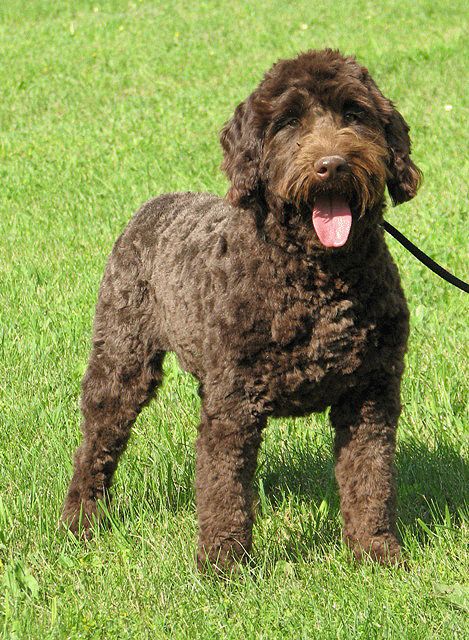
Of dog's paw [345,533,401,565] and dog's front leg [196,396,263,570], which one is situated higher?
dog's front leg [196,396,263,570]

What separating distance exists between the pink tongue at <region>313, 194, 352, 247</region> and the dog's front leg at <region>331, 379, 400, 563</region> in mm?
802

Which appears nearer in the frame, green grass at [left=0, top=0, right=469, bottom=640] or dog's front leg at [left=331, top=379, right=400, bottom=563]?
green grass at [left=0, top=0, right=469, bottom=640]

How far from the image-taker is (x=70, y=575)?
452 cm

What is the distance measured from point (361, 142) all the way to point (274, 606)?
1.90 m

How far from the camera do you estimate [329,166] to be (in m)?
3.96

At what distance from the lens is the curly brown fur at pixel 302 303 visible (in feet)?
13.8

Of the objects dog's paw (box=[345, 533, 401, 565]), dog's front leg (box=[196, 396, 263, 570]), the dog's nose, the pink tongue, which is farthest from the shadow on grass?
the dog's nose

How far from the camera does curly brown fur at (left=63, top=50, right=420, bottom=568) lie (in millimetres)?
4219

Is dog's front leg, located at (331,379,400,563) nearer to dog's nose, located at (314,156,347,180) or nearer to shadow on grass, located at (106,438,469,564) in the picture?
shadow on grass, located at (106,438,469,564)

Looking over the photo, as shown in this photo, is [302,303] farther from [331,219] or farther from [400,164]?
[400,164]

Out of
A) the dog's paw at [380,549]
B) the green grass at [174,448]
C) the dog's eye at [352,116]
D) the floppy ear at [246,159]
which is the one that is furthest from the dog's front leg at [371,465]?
the dog's eye at [352,116]

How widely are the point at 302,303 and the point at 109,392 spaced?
1507 millimetres

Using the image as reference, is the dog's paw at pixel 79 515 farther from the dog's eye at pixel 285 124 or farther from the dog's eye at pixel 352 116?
the dog's eye at pixel 352 116

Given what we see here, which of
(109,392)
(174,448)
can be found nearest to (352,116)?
(109,392)
